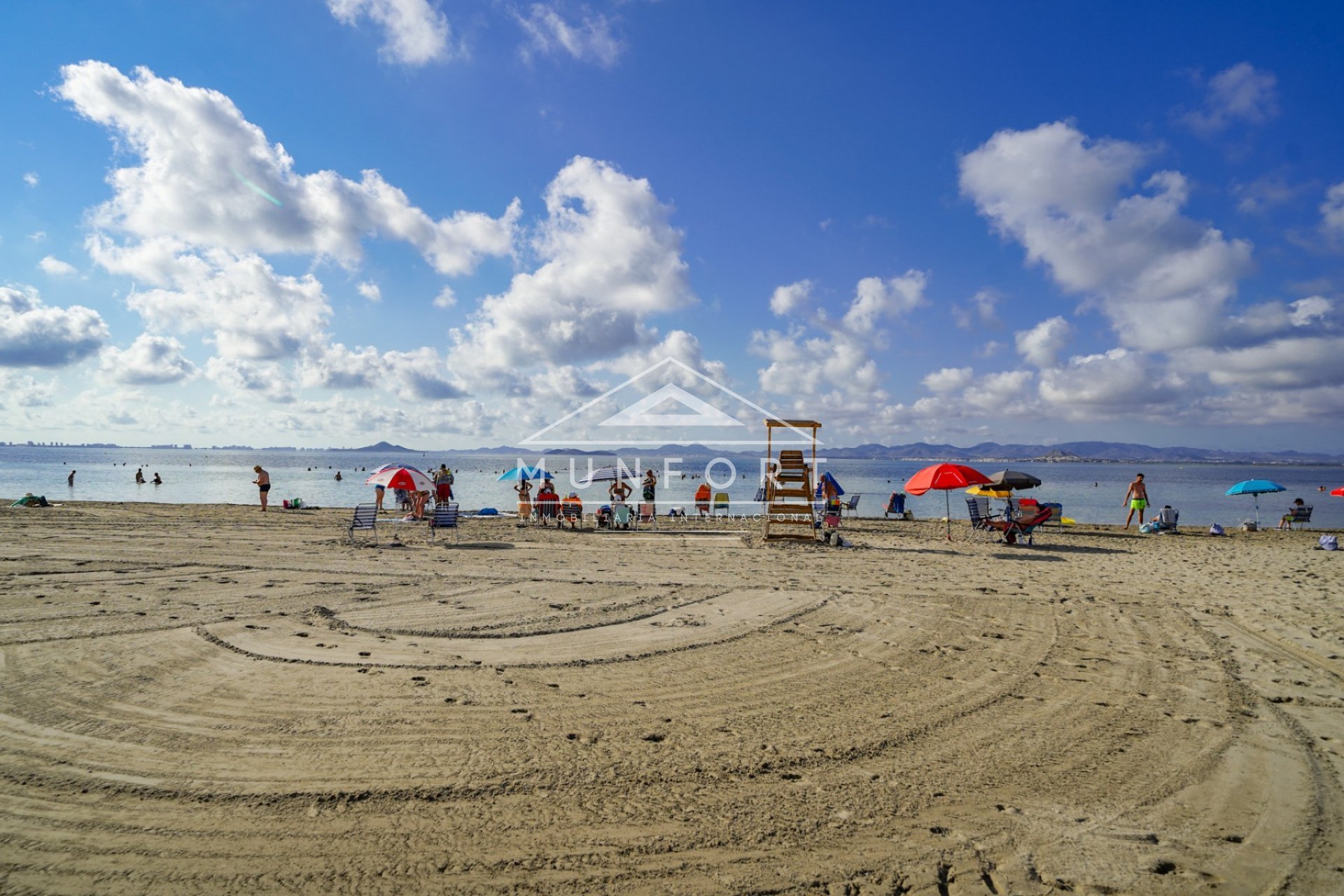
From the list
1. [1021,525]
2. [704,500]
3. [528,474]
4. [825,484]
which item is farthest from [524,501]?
[1021,525]

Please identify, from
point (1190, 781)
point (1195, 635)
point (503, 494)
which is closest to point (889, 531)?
point (1195, 635)

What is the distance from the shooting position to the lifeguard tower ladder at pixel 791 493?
15.8 metres

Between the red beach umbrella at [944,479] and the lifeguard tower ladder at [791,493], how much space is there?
2443 millimetres

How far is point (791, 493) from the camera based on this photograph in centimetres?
1594

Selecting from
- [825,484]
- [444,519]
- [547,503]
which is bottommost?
[444,519]

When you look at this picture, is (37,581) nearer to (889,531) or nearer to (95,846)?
(95,846)

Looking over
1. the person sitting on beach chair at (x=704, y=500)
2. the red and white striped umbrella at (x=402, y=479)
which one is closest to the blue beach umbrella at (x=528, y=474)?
the red and white striped umbrella at (x=402, y=479)

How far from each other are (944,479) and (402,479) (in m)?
12.5

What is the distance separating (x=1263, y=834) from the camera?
10.5 ft

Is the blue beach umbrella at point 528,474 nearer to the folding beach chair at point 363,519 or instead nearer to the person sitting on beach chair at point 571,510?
the person sitting on beach chair at point 571,510

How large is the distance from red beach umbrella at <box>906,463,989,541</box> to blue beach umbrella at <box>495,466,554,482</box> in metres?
11.0

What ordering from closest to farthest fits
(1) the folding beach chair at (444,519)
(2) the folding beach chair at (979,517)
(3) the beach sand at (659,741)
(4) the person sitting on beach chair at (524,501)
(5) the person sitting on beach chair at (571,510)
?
(3) the beach sand at (659,741) → (1) the folding beach chair at (444,519) → (2) the folding beach chair at (979,517) → (5) the person sitting on beach chair at (571,510) → (4) the person sitting on beach chair at (524,501)

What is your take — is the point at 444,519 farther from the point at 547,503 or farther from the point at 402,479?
the point at 547,503

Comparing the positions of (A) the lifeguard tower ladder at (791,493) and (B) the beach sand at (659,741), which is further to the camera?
(A) the lifeguard tower ladder at (791,493)
